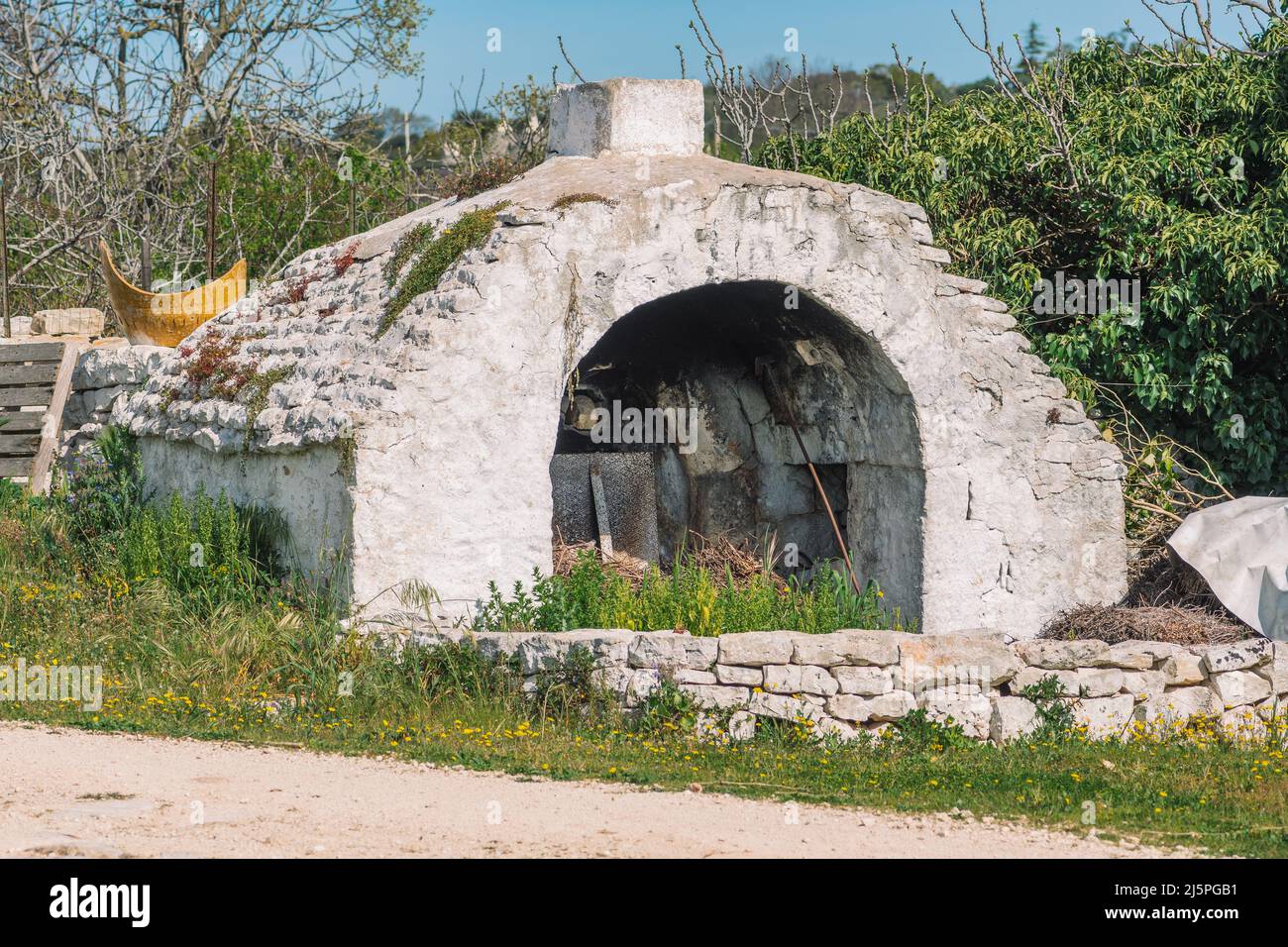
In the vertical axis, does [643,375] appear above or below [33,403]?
above

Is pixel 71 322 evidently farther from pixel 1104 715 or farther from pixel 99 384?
pixel 1104 715

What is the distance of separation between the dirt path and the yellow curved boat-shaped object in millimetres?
6332

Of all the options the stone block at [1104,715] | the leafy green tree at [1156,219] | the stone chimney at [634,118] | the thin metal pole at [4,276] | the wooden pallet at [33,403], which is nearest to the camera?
the stone block at [1104,715]

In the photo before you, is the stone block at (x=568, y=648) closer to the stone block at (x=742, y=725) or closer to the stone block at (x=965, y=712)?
the stone block at (x=742, y=725)

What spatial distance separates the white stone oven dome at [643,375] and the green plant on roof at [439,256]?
91mm

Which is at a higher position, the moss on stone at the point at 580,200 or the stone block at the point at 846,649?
the moss on stone at the point at 580,200

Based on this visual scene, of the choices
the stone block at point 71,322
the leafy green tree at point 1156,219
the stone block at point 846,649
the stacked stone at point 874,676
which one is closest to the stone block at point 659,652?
the stacked stone at point 874,676

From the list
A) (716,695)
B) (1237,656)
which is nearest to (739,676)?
(716,695)

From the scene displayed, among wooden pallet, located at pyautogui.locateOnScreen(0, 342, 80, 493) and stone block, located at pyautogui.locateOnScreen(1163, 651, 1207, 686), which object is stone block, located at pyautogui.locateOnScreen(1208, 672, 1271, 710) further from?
wooden pallet, located at pyautogui.locateOnScreen(0, 342, 80, 493)

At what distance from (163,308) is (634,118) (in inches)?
188

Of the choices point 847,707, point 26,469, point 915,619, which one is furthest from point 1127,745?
point 26,469

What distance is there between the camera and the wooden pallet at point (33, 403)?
1288 centimetres

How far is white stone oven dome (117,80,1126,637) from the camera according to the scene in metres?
8.92

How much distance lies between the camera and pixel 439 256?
31.1ft
